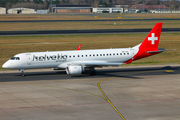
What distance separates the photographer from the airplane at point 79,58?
129 ft

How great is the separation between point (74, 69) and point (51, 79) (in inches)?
140

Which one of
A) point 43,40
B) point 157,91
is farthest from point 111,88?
point 43,40

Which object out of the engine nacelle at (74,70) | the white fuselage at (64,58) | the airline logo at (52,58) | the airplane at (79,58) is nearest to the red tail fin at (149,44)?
the airplane at (79,58)

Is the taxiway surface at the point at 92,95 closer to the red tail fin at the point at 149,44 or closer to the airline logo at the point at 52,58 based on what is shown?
the airline logo at the point at 52,58

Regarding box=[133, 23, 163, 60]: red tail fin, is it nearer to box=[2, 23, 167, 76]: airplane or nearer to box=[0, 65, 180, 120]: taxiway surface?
box=[2, 23, 167, 76]: airplane

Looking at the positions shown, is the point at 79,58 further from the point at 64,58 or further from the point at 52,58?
the point at 52,58

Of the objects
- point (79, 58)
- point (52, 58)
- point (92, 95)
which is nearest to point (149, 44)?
point (79, 58)

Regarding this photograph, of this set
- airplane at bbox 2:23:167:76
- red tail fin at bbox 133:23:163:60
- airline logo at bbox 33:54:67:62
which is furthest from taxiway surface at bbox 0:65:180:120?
red tail fin at bbox 133:23:163:60

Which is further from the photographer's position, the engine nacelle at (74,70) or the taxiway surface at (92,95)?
the engine nacelle at (74,70)

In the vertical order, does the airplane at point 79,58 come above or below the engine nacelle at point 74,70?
above

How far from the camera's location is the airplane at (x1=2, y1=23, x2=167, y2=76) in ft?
129

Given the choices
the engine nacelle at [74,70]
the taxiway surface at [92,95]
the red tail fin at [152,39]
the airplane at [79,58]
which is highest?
the red tail fin at [152,39]

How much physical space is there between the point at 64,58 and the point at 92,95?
1176 centimetres

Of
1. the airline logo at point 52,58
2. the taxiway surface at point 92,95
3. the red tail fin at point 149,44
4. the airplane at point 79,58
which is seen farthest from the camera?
the red tail fin at point 149,44
